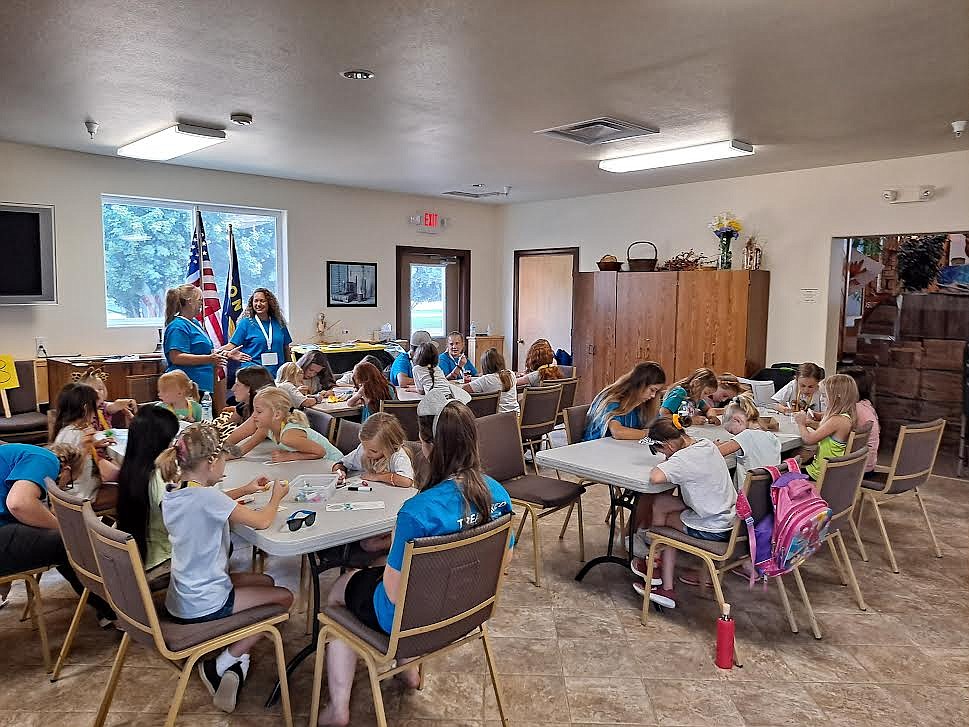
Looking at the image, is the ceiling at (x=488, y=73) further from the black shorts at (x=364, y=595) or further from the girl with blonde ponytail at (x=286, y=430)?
the black shorts at (x=364, y=595)

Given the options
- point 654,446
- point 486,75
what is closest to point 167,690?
point 654,446

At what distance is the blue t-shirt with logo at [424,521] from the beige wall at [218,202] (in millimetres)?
5527

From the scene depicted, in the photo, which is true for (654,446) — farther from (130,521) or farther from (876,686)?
(130,521)

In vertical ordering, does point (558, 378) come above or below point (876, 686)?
above

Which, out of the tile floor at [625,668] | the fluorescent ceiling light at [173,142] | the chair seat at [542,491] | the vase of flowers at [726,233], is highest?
the fluorescent ceiling light at [173,142]

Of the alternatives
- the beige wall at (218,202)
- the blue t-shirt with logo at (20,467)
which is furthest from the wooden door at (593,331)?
the blue t-shirt with logo at (20,467)

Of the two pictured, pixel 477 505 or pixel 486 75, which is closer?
pixel 477 505

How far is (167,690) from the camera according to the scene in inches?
107

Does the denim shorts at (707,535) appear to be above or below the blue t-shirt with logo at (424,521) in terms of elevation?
below

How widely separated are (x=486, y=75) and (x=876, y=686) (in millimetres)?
3436

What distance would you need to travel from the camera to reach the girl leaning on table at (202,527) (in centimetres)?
226

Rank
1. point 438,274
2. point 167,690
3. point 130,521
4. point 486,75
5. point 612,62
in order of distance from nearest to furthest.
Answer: point 130,521, point 167,690, point 612,62, point 486,75, point 438,274

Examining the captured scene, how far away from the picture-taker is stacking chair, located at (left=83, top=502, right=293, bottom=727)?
6.81 feet

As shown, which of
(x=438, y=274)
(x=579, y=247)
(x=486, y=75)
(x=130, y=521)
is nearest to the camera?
(x=130, y=521)
